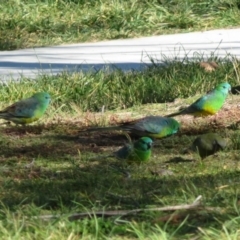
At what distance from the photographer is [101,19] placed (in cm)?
1395

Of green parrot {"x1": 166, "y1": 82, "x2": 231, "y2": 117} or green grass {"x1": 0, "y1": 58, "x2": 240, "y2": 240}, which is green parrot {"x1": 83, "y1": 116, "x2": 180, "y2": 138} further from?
green parrot {"x1": 166, "y1": 82, "x2": 231, "y2": 117}

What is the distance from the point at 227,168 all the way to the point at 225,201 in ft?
3.38

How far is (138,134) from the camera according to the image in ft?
21.1

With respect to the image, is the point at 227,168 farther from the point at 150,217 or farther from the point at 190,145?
the point at 150,217

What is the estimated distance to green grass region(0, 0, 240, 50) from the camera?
13.5 m

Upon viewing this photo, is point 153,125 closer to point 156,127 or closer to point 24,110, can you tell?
point 156,127

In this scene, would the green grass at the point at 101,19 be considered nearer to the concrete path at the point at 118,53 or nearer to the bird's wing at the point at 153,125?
the concrete path at the point at 118,53

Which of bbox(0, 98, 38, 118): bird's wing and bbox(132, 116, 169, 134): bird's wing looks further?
bbox(0, 98, 38, 118): bird's wing

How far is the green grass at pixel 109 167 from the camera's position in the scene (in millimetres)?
4289

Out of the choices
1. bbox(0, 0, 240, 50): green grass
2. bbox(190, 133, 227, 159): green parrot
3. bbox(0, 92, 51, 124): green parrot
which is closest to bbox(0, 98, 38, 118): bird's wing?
bbox(0, 92, 51, 124): green parrot

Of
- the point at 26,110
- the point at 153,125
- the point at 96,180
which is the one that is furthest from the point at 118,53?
the point at 96,180

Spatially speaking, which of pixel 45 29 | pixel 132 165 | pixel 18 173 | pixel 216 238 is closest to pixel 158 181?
pixel 132 165

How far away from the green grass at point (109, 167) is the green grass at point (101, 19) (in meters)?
4.18

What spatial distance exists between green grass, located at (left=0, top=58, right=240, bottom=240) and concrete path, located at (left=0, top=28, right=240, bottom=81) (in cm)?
129
